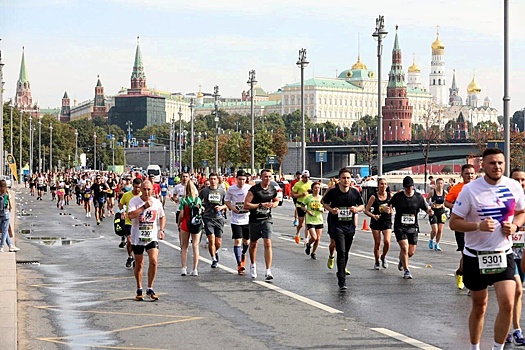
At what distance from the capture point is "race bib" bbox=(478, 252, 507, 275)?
30.2ft

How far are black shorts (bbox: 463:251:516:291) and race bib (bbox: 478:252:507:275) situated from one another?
37mm

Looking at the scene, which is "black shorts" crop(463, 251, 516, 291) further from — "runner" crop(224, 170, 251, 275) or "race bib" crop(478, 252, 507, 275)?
"runner" crop(224, 170, 251, 275)

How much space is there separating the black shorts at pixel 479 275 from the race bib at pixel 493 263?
0.04m

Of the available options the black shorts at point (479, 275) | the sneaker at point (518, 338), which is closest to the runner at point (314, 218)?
the sneaker at point (518, 338)

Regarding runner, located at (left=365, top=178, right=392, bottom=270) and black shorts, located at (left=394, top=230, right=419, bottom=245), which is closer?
black shorts, located at (left=394, top=230, right=419, bottom=245)

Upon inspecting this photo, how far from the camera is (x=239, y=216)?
18750 millimetres

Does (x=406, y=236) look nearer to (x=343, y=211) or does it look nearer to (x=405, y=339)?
(x=343, y=211)

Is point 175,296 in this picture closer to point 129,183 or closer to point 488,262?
point 488,262

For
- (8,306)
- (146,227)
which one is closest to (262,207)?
(146,227)

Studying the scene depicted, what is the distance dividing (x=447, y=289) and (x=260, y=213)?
128 inches

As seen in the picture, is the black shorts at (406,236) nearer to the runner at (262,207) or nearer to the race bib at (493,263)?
the runner at (262,207)

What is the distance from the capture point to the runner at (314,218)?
21953 mm

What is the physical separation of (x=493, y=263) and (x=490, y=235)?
0.23 m

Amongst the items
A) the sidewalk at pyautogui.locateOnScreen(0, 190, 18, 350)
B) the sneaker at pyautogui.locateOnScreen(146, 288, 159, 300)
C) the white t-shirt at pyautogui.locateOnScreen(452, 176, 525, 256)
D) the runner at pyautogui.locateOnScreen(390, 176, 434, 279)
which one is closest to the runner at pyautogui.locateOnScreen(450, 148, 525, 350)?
the white t-shirt at pyautogui.locateOnScreen(452, 176, 525, 256)
